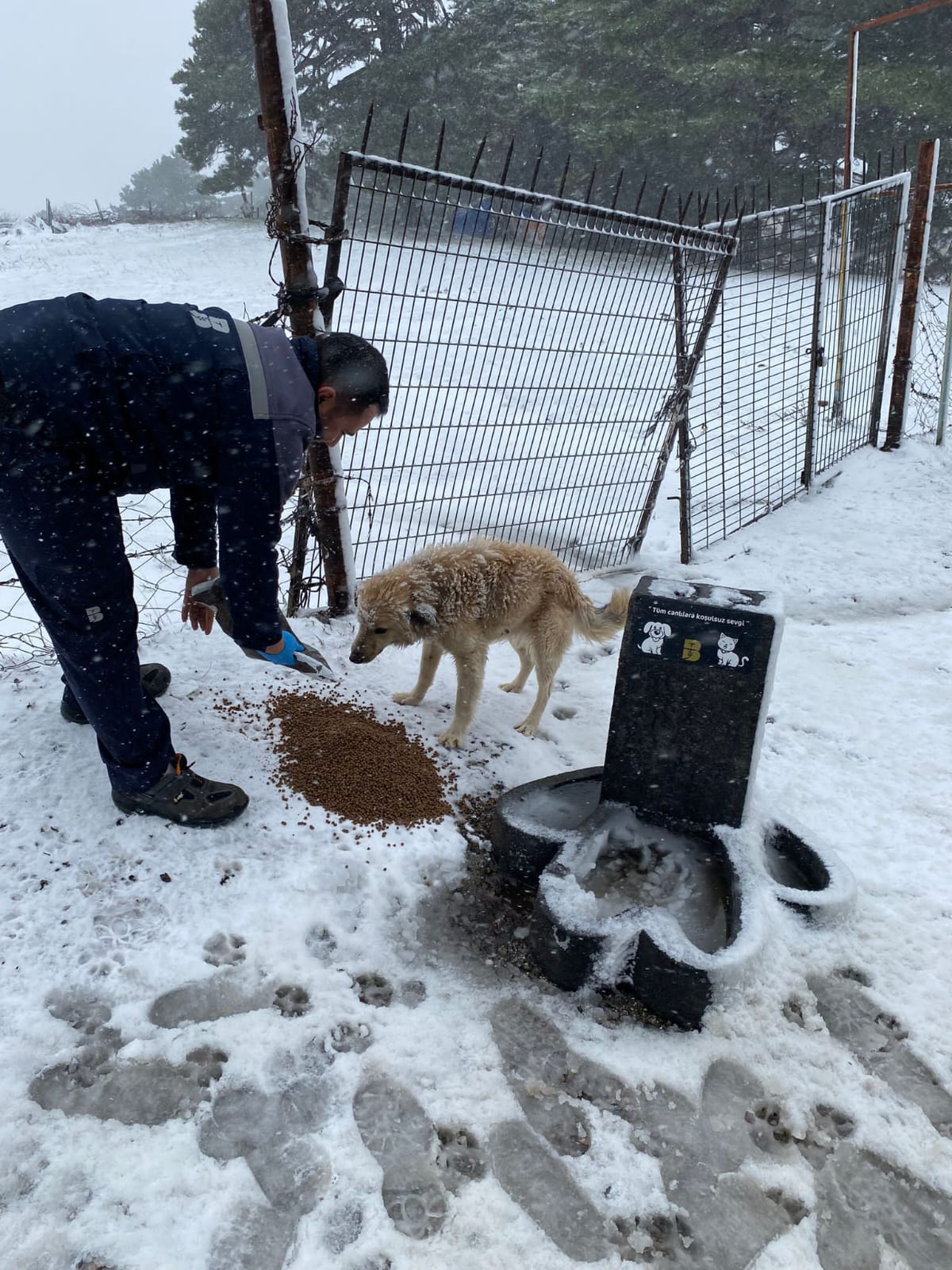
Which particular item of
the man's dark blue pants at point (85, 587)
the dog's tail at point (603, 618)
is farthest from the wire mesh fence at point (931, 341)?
the man's dark blue pants at point (85, 587)

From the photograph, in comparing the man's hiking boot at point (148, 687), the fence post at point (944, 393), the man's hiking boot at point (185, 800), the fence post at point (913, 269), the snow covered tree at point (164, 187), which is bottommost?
the man's hiking boot at point (185, 800)

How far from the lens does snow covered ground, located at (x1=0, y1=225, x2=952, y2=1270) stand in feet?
6.70

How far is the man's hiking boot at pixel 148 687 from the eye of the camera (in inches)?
145

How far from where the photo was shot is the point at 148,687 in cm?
→ 389

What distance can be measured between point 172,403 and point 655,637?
2.12m

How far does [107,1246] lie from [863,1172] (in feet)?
6.92

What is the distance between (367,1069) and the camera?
2418 millimetres

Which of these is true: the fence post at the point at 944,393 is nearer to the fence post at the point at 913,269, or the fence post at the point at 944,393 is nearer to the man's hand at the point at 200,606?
the fence post at the point at 913,269

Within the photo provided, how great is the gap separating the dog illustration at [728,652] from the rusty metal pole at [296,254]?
8.18ft

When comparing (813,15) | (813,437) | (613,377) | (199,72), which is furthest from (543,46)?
(613,377)

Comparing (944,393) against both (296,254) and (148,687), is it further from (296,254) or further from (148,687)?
(148,687)

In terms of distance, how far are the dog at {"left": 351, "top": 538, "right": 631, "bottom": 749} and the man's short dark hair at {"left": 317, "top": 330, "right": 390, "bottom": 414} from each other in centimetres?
125

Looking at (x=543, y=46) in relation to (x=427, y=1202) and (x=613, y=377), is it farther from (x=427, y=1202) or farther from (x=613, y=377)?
(x=427, y=1202)

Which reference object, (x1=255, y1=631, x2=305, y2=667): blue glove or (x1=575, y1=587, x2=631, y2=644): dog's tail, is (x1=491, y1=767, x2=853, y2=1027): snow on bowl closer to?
(x1=575, y1=587, x2=631, y2=644): dog's tail
